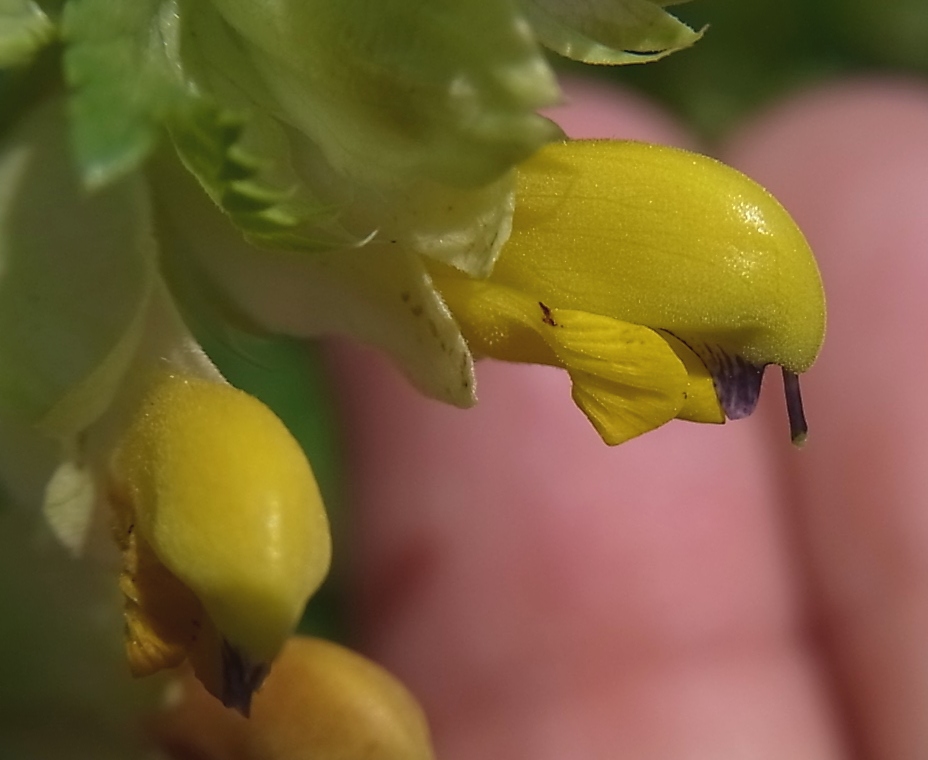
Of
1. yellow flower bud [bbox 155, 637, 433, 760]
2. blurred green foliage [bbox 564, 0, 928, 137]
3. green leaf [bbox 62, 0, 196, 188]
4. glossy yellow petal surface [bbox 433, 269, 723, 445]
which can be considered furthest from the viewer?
blurred green foliage [bbox 564, 0, 928, 137]

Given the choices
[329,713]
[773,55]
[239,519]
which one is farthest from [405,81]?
[773,55]

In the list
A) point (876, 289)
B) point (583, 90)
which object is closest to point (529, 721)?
point (876, 289)

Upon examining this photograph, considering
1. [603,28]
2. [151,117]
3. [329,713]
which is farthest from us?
[329,713]

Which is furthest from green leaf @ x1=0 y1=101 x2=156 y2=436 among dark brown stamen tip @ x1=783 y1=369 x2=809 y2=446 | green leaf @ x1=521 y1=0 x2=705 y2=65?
dark brown stamen tip @ x1=783 y1=369 x2=809 y2=446

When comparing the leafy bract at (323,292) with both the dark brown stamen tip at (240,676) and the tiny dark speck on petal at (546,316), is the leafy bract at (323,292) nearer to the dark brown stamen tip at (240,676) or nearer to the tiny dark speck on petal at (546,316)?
the tiny dark speck on petal at (546,316)

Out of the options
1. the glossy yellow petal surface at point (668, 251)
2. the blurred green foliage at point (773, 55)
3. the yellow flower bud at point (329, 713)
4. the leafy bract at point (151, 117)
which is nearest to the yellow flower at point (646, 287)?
the glossy yellow petal surface at point (668, 251)

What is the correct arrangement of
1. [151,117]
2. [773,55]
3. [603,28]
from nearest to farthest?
1. [151,117]
2. [603,28]
3. [773,55]

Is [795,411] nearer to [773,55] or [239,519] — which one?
[239,519]

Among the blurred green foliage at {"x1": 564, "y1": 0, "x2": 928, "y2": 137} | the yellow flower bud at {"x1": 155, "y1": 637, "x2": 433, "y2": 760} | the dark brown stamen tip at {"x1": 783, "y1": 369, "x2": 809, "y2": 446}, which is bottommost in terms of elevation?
the blurred green foliage at {"x1": 564, "y1": 0, "x2": 928, "y2": 137}

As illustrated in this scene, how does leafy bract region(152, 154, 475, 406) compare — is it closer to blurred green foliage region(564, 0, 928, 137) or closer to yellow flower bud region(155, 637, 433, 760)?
yellow flower bud region(155, 637, 433, 760)
